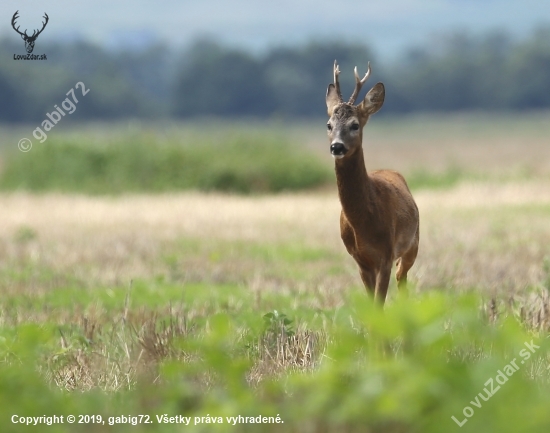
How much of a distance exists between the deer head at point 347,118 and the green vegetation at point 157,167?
71.3 feet

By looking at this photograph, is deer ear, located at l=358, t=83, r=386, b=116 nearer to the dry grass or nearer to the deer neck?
the deer neck

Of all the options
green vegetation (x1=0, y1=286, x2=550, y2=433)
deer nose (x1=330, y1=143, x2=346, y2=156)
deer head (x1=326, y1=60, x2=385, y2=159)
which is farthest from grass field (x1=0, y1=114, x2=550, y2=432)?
deer head (x1=326, y1=60, x2=385, y2=159)

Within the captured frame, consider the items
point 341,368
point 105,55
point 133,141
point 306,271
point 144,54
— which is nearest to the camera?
point 341,368

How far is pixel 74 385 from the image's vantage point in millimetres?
6336

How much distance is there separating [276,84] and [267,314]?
2899 inches

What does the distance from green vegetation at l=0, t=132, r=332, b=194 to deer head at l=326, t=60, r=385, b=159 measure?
2172 centimetres

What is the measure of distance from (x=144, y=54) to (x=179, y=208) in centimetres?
10630

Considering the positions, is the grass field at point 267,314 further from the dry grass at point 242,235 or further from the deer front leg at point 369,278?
the deer front leg at point 369,278

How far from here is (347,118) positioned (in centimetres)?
757

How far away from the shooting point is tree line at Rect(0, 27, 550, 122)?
2940 inches

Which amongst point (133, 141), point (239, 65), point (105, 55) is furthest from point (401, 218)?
point (105, 55)

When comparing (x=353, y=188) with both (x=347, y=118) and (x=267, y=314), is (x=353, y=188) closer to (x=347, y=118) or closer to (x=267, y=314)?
(x=347, y=118)

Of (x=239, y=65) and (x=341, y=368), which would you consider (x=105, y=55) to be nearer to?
(x=239, y=65)

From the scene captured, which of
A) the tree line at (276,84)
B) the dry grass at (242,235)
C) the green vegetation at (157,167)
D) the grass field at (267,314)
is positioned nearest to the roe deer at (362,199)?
the grass field at (267,314)
